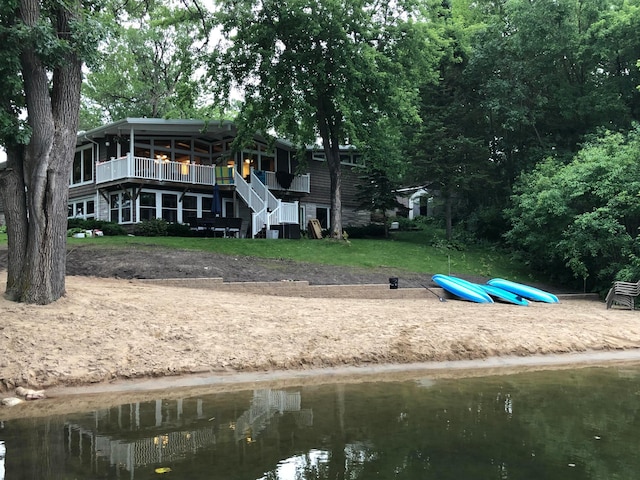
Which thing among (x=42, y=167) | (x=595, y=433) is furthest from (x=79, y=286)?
(x=595, y=433)

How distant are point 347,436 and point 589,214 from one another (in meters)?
15.3

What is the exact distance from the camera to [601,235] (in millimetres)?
17688

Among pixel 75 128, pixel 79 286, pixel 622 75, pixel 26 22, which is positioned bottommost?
pixel 79 286

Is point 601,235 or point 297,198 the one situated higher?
point 297,198

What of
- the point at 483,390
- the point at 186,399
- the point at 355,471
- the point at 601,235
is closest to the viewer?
the point at 355,471

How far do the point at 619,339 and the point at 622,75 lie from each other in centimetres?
2012

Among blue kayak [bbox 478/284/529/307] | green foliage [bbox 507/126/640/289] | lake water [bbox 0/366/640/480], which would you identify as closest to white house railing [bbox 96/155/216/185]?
green foliage [bbox 507/126/640/289]

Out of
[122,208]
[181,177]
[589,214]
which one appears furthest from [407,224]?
[122,208]

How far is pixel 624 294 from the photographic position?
1477 cm

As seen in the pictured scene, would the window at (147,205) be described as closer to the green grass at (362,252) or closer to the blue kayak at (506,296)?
the green grass at (362,252)

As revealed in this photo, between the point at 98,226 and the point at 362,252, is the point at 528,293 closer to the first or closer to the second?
the point at 362,252

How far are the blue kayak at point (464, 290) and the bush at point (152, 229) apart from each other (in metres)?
11.7

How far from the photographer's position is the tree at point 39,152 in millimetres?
9117

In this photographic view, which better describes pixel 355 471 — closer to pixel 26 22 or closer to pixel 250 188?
pixel 26 22
